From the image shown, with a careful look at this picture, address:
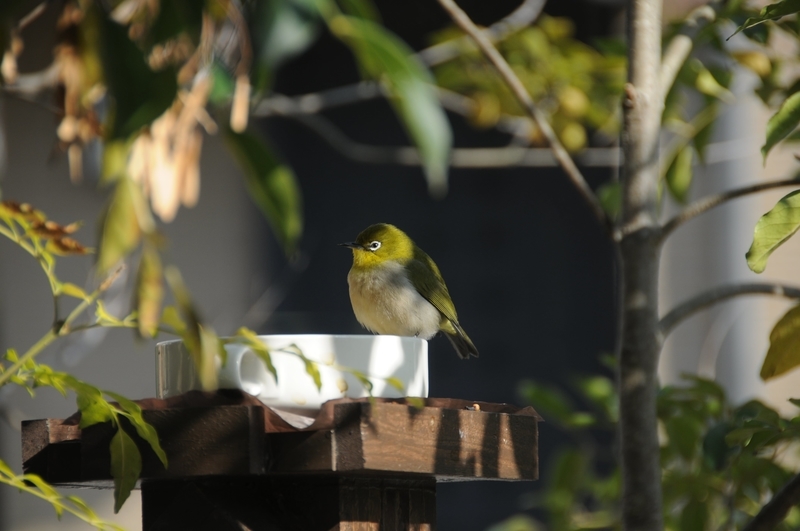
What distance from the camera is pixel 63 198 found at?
18.2ft

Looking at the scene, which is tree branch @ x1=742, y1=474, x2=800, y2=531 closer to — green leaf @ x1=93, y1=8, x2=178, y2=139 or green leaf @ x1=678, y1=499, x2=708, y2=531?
green leaf @ x1=678, y1=499, x2=708, y2=531

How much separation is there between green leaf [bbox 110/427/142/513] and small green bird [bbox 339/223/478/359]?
180cm

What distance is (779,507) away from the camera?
2.05 m

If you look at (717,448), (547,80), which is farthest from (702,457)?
(547,80)

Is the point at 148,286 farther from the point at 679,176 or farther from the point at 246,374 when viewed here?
the point at 679,176

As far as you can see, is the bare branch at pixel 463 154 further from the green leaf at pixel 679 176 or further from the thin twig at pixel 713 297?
the thin twig at pixel 713 297

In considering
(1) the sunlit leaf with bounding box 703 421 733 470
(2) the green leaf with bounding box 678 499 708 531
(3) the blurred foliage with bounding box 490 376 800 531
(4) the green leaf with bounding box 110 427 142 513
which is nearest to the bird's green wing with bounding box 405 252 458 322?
(3) the blurred foliage with bounding box 490 376 800 531

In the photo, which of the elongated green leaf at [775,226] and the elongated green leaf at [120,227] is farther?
the elongated green leaf at [775,226]

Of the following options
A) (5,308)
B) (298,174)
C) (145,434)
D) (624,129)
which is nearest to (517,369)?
(298,174)

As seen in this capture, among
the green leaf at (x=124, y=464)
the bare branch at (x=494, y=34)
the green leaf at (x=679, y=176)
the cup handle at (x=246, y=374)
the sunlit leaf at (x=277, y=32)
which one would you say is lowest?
the green leaf at (x=124, y=464)

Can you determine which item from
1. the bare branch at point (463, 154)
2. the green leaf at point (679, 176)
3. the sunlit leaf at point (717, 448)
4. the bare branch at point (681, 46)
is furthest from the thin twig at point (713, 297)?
the bare branch at point (463, 154)

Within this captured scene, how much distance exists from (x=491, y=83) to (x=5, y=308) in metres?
2.92

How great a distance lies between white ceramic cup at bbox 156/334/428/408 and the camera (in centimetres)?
171

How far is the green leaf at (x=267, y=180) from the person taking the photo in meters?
0.83
